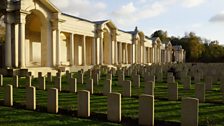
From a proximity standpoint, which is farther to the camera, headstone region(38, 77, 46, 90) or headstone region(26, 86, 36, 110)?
headstone region(38, 77, 46, 90)

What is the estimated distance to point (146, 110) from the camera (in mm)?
8398

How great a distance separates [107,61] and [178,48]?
4972 cm

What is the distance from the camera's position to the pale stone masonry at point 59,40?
27.4 m

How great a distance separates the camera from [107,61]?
157ft

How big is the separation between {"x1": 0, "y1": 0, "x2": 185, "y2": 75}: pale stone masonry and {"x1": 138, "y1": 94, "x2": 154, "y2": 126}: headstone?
797 inches

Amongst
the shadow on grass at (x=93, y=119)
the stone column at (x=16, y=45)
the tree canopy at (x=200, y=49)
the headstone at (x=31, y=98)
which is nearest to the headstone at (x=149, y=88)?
the shadow on grass at (x=93, y=119)

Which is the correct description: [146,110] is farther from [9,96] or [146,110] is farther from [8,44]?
[8,44]

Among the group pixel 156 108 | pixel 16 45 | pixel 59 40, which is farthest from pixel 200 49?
pixel 156 108

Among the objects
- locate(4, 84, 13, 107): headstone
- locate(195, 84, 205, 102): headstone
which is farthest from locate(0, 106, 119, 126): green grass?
locate(195, 84, 205, 102): headstone

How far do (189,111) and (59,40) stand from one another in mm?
26175

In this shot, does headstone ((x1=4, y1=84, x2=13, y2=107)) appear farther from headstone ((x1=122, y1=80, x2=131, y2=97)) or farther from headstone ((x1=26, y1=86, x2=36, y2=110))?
headstone ((x1=122, y1=80, x2=131, y2=97))

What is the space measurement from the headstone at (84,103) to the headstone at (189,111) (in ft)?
8.95

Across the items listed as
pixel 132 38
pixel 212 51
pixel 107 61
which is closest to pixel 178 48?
pixel 212 51

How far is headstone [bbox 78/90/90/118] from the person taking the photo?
9.29 meters
